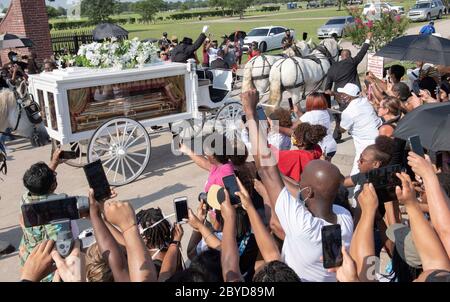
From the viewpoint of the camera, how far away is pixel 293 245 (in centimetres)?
269

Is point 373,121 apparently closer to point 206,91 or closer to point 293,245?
point 293,245

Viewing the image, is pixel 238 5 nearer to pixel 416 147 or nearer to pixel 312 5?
pixel 312 5

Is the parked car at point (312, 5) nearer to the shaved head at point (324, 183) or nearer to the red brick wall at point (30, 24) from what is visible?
the red brick wall at point (30, 24)

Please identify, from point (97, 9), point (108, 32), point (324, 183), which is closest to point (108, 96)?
point (324, 183)

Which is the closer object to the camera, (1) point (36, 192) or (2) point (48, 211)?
(2) point (48, 211)

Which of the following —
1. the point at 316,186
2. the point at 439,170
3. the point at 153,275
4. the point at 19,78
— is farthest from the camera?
the point at 19,78

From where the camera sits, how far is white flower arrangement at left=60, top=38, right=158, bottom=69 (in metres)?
7.26

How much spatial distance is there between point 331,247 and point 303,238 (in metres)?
0.44

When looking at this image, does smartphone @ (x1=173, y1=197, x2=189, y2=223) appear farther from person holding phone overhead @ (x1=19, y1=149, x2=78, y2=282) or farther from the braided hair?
person holding phone overhead @ (x1=19, y1=149, x2=78, y2=282)

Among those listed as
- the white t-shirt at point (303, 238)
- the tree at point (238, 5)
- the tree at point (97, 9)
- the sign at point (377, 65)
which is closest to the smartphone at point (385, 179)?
the white t-shirt at point (303, 238)

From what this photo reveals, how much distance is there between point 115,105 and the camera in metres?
7.48

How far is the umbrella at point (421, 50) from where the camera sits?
23.8ft

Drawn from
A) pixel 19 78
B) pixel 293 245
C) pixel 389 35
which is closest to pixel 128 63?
pixel 293 245

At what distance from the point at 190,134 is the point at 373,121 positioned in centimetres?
416
